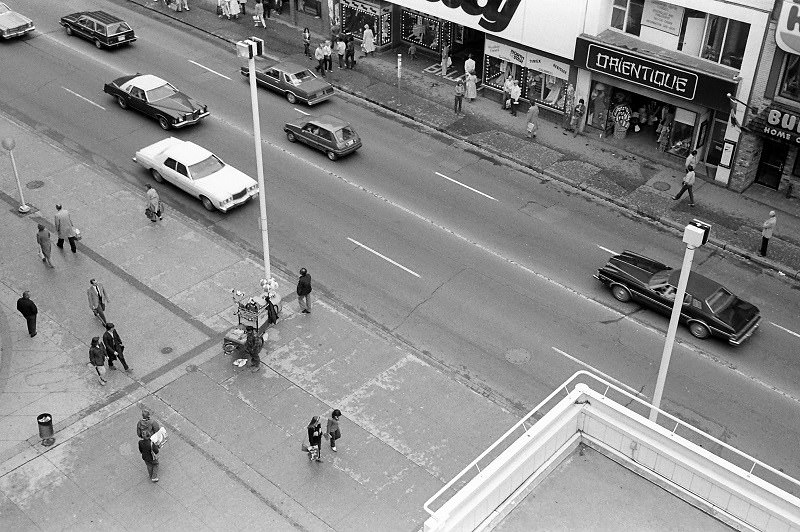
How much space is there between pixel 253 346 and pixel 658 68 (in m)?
18.3

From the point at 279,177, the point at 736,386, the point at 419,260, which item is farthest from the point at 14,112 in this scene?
the point at 736,386

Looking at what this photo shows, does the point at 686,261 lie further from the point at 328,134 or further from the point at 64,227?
the point at 64,227

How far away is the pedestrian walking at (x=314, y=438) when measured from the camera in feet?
69.4

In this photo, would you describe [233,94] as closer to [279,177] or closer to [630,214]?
[279,177]

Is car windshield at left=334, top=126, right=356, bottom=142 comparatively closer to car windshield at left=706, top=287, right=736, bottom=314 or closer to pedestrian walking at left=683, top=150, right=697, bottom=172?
pedestrian walking at left=683, top=150, right=697, bottom=172

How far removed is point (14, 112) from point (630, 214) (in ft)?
78.1

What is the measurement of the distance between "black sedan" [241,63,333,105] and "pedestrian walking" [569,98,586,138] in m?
9.92

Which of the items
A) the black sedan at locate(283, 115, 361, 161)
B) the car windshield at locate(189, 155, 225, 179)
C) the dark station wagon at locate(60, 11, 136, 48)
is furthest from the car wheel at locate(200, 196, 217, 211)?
the dark station wagon at locate(60, 11, 136, 48)

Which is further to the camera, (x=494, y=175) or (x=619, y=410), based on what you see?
(x=494, y=175)

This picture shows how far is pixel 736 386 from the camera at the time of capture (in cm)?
2469

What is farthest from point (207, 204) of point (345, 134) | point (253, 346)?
point (253, 346)

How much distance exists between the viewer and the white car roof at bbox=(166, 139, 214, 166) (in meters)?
31.2

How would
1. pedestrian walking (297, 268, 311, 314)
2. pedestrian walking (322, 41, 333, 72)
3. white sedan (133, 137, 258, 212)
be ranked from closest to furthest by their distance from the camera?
pedestrian walking (297, 268, 311, 314) → white sedan (133, 137, 258, 212) → pedestrian walking (322, 41, 333, 72)

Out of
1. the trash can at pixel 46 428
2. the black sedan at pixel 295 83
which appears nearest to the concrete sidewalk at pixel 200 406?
the trash can at pixel 46 428
